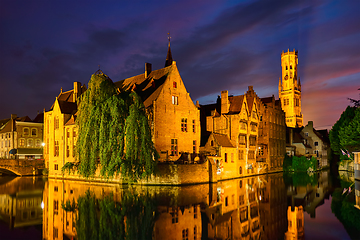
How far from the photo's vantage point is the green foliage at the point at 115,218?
15070mm

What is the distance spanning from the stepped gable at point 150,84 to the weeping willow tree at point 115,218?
1968 cm

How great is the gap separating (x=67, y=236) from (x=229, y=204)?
12268 mm

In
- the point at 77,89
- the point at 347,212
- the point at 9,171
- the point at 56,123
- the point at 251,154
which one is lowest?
the point at 9,171

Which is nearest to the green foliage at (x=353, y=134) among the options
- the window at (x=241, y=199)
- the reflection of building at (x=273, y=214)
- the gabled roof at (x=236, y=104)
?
the gabled roof at (x=236, y=104)

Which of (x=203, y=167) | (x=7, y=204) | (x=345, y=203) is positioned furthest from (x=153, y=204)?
(x=203, y=167)

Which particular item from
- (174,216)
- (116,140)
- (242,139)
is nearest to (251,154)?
A: (242,139)

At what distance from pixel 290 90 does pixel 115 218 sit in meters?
152

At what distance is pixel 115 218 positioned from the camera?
18.2 metres

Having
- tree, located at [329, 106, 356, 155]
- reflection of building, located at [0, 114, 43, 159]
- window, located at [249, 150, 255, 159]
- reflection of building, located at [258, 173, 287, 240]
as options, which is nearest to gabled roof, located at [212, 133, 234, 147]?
window, located at [249, 150, 255, 159]

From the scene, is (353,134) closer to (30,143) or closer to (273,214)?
(273,214)

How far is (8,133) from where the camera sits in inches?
2820

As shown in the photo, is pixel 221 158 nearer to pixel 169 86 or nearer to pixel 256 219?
pixel 169 86

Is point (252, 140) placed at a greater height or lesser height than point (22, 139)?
lesser

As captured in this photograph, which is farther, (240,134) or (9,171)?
(9,171)
